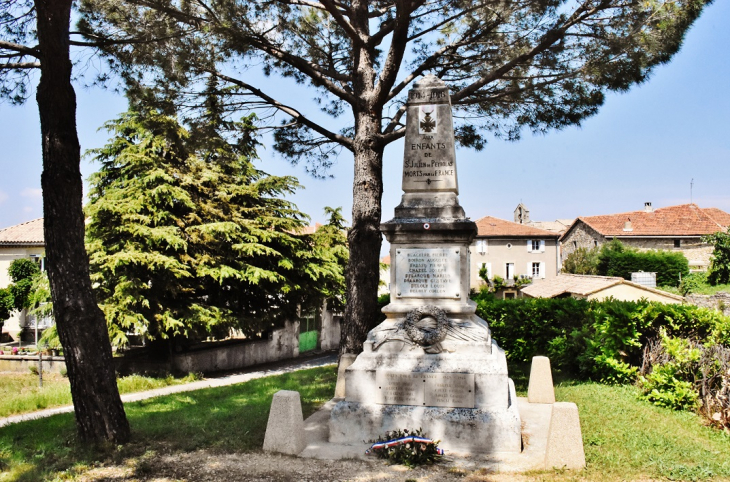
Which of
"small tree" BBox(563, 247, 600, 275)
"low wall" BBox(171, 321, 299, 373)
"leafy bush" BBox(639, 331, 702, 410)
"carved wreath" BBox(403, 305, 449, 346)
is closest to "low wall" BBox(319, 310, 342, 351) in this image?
"low wall" BBox(171, 321, 299, 373)

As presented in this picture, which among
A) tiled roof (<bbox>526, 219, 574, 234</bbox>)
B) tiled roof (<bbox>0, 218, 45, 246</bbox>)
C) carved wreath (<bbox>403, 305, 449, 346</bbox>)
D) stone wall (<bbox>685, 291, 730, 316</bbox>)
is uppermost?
tiled roof (<bbox>526, 219, 574, 234</bbox>)

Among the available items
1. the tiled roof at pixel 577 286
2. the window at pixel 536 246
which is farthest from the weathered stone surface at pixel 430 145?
the window at pixel 536 246

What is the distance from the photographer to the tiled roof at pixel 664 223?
1590 inches

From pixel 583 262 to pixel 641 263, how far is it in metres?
5.43

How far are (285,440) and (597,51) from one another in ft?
26.0

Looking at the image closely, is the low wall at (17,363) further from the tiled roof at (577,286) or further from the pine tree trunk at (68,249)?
the tiled roof at (577,286)

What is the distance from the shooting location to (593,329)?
10.3 metres

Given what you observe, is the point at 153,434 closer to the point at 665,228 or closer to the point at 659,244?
the point at 659,244

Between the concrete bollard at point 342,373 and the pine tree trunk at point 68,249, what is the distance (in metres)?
3.33

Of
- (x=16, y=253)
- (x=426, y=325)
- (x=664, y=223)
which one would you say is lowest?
(x=426, y=325)

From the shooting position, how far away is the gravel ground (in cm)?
508

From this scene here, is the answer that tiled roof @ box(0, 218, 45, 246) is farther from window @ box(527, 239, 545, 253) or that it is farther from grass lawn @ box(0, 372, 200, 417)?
window @ box(527, 239, 545, 253)

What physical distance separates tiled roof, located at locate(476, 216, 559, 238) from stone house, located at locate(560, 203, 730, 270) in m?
3.67

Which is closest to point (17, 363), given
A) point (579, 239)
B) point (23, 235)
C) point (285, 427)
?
point (23, 235)
